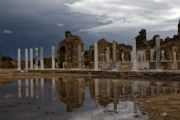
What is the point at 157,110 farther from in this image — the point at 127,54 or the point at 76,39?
the point at 127,54

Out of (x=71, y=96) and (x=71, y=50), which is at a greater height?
(x=71, y=50)

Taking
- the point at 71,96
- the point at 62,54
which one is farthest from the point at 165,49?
the point at 71,96

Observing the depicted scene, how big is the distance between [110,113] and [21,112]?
9.55 feet

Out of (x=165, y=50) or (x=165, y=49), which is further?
(x=165, y=49)

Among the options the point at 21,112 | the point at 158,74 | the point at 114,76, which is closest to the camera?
the point at 21,112

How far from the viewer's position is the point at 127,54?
4969cm

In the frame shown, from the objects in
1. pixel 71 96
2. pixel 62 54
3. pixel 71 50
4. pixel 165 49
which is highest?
pixel 165 49

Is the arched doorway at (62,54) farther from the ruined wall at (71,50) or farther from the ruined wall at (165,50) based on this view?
the ruined wall at (165,50)

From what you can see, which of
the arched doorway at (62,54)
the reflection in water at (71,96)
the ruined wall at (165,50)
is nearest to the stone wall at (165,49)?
the ruined wall at (165,50)

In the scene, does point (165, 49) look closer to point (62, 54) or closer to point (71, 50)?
point (71, 50)

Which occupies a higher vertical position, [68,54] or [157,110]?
[68,54]

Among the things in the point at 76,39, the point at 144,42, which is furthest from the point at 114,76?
the point at 144,42

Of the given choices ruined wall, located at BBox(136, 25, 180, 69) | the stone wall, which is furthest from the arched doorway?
the stone wall

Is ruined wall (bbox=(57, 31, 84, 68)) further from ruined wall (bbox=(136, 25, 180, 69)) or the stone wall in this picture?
the stone wall
